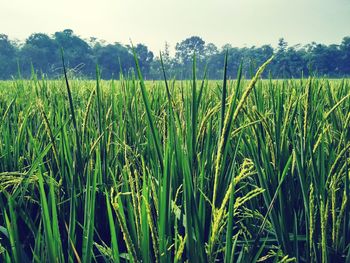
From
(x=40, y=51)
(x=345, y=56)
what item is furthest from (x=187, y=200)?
(x=345, y=56)

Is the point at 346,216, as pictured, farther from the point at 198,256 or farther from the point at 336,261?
the point at 198,256

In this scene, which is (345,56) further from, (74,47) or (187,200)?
(187,200)

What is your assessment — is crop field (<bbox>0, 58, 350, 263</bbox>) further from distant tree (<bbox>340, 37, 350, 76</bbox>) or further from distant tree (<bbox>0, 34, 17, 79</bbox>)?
distant tree (<bbox>340, 37, 350, 76</bbox>)

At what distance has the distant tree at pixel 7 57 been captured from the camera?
138 ft

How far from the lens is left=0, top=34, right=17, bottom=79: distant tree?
42.2 m

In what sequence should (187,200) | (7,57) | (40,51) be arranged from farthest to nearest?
(40,51), (7,57), (187,200)

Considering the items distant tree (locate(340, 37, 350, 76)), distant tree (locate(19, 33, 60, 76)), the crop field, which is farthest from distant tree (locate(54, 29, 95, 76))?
the crop field

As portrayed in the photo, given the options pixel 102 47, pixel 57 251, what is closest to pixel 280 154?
pixel 57 251

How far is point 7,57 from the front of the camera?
146ft

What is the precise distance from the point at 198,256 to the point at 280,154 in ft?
1.32

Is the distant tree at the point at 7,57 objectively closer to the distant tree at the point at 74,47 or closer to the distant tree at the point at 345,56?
the distant tree at the point at 74,47

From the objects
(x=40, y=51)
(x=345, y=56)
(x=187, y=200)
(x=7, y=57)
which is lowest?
(x=187, y=200)

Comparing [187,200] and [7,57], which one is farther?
[7,57]

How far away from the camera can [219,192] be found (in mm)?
674
